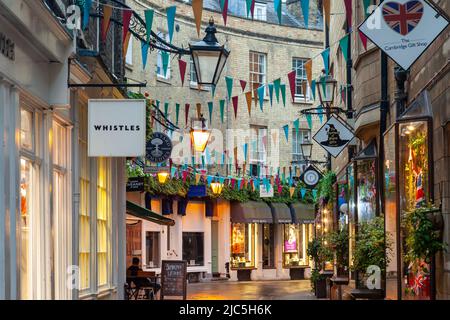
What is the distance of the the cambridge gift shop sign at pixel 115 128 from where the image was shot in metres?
11.2

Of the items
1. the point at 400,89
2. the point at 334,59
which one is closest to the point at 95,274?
the point at 400,89

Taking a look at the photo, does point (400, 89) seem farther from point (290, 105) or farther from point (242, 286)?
point (290, 105)

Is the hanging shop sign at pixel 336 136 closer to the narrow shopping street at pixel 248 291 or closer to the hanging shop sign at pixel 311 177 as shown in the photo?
the narrow shopping street at pixel 248 291

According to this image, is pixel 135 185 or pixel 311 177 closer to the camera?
pixel 135 185

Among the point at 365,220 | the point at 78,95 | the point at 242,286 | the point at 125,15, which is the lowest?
the point at 242,286

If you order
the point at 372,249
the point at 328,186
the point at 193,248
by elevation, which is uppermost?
the point at 328,186

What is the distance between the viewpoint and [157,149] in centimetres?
2220

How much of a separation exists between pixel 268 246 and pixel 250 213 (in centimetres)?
285

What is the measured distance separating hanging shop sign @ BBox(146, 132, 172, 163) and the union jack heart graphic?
1193cm

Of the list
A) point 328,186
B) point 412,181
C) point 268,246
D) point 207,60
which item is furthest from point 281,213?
point 412,181

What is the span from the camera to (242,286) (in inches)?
1465

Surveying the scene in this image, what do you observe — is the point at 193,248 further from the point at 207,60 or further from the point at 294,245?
the point at 207,60

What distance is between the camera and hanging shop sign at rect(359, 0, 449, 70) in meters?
10.2

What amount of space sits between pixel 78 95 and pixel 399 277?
493 cm
